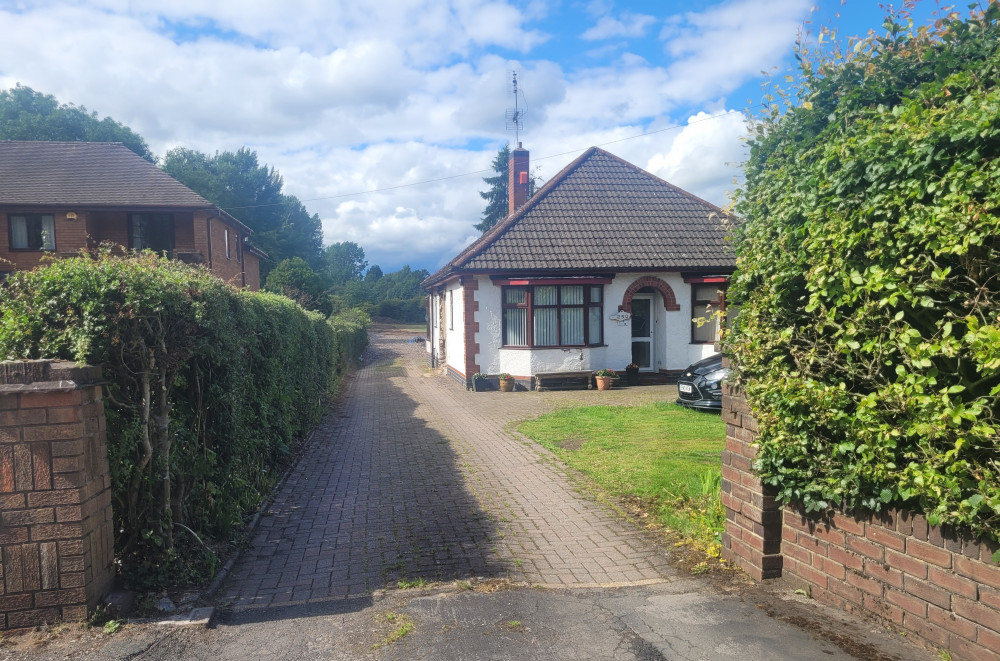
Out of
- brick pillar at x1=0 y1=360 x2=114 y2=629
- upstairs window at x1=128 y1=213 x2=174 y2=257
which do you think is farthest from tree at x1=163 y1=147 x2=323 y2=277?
brick pillar at x1=0 y1=360 x2=114 y2=629

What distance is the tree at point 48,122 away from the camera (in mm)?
46406

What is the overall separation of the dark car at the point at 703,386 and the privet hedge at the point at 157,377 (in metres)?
8.79

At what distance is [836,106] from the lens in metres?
3.95

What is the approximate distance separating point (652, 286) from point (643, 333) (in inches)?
60.9

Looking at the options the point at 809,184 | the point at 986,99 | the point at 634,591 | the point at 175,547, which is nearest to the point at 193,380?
the point at 175,547

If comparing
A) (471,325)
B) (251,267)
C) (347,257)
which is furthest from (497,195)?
(347,257)

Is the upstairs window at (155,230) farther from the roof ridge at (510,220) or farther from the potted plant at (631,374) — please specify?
the potted plant at (631,374)

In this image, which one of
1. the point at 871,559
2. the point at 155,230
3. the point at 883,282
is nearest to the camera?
the point at 883,282

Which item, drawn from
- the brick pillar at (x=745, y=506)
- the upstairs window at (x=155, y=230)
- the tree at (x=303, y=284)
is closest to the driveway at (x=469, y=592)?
Result: the brick pillar at (x=745, y=506)

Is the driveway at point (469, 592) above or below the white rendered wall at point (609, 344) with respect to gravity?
below

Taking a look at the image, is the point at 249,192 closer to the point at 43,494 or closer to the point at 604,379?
the point at 604,379

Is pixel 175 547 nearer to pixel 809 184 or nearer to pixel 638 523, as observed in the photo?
pixel 638 523

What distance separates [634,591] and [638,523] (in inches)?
64.3

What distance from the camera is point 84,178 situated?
28109mm
